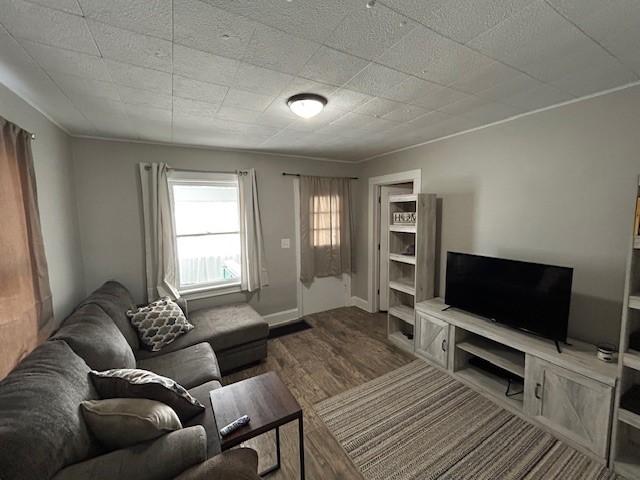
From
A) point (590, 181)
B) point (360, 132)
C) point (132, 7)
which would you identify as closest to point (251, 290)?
point (360, 132)

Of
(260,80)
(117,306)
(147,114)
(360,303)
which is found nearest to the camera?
(260,80)

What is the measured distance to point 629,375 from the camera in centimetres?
173

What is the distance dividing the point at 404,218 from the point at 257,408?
2.55 m

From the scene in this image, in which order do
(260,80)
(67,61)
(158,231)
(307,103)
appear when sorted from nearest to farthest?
(67,61) < (260,80) < (307,103) < (158,231)

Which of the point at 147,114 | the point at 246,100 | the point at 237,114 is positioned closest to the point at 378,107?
the point at 246,100

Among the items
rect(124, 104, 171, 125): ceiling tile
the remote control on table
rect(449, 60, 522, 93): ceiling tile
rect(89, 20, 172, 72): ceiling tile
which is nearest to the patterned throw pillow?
the remote control on table

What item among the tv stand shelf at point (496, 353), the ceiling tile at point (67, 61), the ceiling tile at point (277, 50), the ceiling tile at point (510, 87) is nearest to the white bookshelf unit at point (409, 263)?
the tv stand shelf at point (496, 353)

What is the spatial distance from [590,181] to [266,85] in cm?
251

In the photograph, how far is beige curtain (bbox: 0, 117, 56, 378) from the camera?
1446mm

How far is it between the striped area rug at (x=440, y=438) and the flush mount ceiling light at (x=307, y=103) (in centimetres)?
243

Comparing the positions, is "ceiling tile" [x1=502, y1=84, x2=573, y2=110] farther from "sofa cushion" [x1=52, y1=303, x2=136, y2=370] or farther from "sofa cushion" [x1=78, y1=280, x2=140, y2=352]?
"sofa cushion" [x1=78, y1=280, x2=140, y2=352]

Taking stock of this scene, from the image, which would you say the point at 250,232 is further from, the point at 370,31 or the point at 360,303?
the point at 370,31

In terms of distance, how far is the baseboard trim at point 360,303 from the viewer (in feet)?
14.8

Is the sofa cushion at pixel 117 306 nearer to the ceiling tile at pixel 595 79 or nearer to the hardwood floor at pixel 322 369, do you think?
the hardwood floor at pixel 322 369
